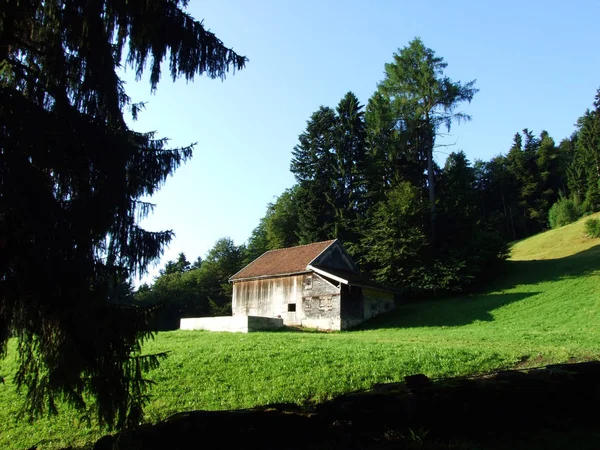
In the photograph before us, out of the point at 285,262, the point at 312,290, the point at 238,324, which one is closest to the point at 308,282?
the point at 312,290

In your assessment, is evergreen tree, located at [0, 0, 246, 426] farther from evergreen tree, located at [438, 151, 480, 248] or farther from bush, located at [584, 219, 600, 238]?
bush, located at [584, 219, 600, 238]

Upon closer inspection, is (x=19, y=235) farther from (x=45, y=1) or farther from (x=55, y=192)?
(x=45, y=1)

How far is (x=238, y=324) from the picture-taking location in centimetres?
2500

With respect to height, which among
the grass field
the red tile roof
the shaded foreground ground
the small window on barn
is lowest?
the grass field

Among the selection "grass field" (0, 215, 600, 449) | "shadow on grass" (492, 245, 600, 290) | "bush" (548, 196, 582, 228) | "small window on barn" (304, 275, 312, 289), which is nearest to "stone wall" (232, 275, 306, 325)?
"small window on barn" (304, 275, 312, 289)

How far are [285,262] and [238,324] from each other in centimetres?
930

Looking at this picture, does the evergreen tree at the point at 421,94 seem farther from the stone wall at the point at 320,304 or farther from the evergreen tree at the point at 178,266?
the evergreen tree at the point at 178,266

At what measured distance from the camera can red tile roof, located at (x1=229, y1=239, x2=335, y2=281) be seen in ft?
104

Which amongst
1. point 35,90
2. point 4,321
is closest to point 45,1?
point 35,90

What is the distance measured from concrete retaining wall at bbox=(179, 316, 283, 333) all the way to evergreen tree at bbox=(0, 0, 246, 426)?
18.6m

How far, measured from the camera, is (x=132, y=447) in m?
4.52

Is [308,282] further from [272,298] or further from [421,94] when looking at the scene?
[421,94]

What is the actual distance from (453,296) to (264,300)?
15464mm

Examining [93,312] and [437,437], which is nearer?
[437,437]
